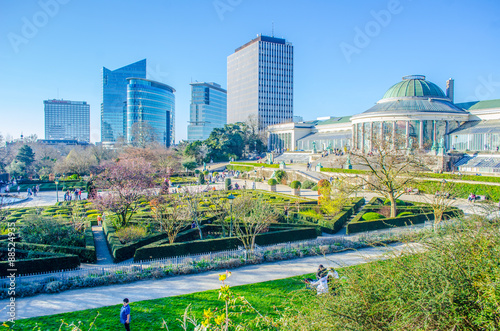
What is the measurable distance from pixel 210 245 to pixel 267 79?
323 ft

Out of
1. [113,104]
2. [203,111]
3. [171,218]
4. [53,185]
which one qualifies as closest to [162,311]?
[171,218]

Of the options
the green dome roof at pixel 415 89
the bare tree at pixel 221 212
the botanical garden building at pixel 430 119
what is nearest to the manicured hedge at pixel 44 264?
the bare tree at pixel 221 212

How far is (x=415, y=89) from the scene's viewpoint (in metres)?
52.6

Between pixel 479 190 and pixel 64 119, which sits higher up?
pixel 64 119

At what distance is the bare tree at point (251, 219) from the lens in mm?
14594

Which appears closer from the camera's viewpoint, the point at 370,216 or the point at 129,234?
the point at 129,234

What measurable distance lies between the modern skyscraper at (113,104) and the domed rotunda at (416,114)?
405 feet

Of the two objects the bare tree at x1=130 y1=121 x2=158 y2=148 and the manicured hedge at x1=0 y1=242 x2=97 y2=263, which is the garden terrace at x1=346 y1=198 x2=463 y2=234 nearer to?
the manicured hedge at x1=0 y1=242 x2=97 y2=263

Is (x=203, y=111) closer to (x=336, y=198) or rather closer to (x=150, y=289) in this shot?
(x=336, y=198)

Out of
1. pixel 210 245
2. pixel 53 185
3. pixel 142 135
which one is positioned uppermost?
pixel 142 135

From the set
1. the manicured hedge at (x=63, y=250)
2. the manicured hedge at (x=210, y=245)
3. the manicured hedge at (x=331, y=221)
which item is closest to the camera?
the manicured hedge at (x=63, y=250)

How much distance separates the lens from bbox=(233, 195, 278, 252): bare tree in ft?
47.9

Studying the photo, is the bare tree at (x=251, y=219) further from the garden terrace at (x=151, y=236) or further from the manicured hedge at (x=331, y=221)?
the manicured hedge at (x=331, y=221)

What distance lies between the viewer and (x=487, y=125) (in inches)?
1752
